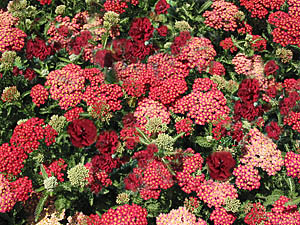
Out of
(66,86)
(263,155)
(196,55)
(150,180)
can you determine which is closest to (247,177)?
(263,155)

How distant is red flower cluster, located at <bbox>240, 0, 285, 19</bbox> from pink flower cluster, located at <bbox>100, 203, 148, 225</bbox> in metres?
4.47

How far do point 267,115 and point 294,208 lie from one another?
5.64 ft

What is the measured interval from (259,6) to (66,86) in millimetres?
4130

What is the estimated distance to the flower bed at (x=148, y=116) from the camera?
14.1 ft

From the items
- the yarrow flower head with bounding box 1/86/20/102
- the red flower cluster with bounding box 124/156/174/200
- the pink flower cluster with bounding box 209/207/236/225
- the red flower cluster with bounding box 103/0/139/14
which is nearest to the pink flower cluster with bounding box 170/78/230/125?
the red flower cluster with bounding box 124/156/174/200

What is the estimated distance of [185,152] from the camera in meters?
4.54

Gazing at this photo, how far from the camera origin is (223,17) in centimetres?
577

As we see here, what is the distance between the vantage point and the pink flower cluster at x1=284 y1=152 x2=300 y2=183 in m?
4.48

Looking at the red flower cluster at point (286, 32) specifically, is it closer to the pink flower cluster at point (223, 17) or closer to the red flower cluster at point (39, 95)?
the pink flower cluster at point (223, 17)

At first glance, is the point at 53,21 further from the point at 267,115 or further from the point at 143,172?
the point at 267,115

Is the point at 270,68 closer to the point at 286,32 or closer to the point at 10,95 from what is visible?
the point at 286,32

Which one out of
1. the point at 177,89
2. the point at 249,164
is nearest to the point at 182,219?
the point at 249,164

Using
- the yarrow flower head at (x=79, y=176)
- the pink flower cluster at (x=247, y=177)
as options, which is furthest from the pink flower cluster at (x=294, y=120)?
the yarrow flower head at (x=79, y=176)

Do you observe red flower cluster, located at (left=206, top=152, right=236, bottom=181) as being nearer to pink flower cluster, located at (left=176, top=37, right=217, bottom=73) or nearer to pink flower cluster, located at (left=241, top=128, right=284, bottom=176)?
pink flower cluster, located at (left=241, top=128, right=284, bottom=176)
